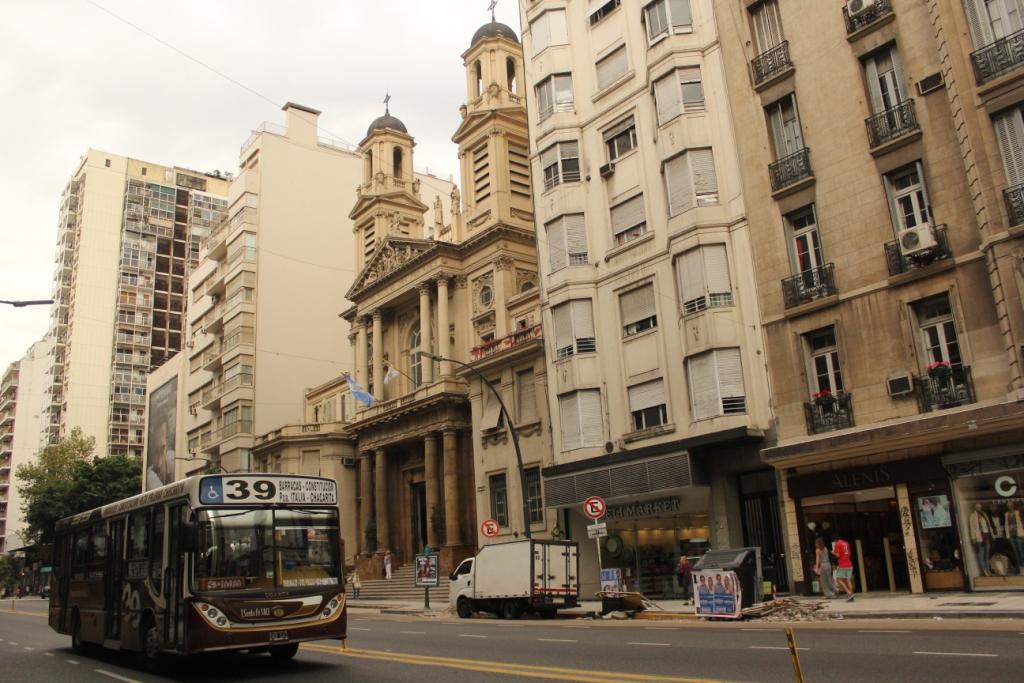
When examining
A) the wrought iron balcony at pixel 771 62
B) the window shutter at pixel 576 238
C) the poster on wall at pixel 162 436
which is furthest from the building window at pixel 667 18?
the poster on wall at pixel 162 436

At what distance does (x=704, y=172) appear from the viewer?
2728 centimetres

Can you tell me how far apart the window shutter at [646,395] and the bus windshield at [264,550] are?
16.4 metres

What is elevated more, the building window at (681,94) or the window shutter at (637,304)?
the building window at (681,94)

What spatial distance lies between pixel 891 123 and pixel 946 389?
705cm

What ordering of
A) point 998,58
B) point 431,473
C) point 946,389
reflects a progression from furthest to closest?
1. point 431,473
2. point 946,389
3. point 998,58

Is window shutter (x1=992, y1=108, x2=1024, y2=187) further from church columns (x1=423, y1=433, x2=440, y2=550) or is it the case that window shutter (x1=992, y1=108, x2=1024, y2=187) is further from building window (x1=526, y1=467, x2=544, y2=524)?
church columns (x1=423, y1=433, x2=440, y2=550)

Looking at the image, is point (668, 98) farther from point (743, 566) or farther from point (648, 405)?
point (743, 566)

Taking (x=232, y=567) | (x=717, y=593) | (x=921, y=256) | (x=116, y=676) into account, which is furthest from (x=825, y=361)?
(x=116, y=676)

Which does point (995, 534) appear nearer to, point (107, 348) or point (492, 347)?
point (492, 347)

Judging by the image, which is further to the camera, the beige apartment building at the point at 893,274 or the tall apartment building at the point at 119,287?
the tall apartment building at the point at 119,287

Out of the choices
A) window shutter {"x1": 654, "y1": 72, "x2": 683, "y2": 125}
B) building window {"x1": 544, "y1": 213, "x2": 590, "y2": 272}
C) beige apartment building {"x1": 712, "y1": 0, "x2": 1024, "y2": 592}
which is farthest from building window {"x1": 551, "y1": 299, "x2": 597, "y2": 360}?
beige apartment building {"x1": 712, "y1": 0, "x2": 1024, "y2": 592}

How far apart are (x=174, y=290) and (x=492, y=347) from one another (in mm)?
71859

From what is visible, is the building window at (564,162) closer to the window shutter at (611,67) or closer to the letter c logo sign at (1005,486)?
the window shutter at (611,67)

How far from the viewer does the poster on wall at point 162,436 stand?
69.5 meters
